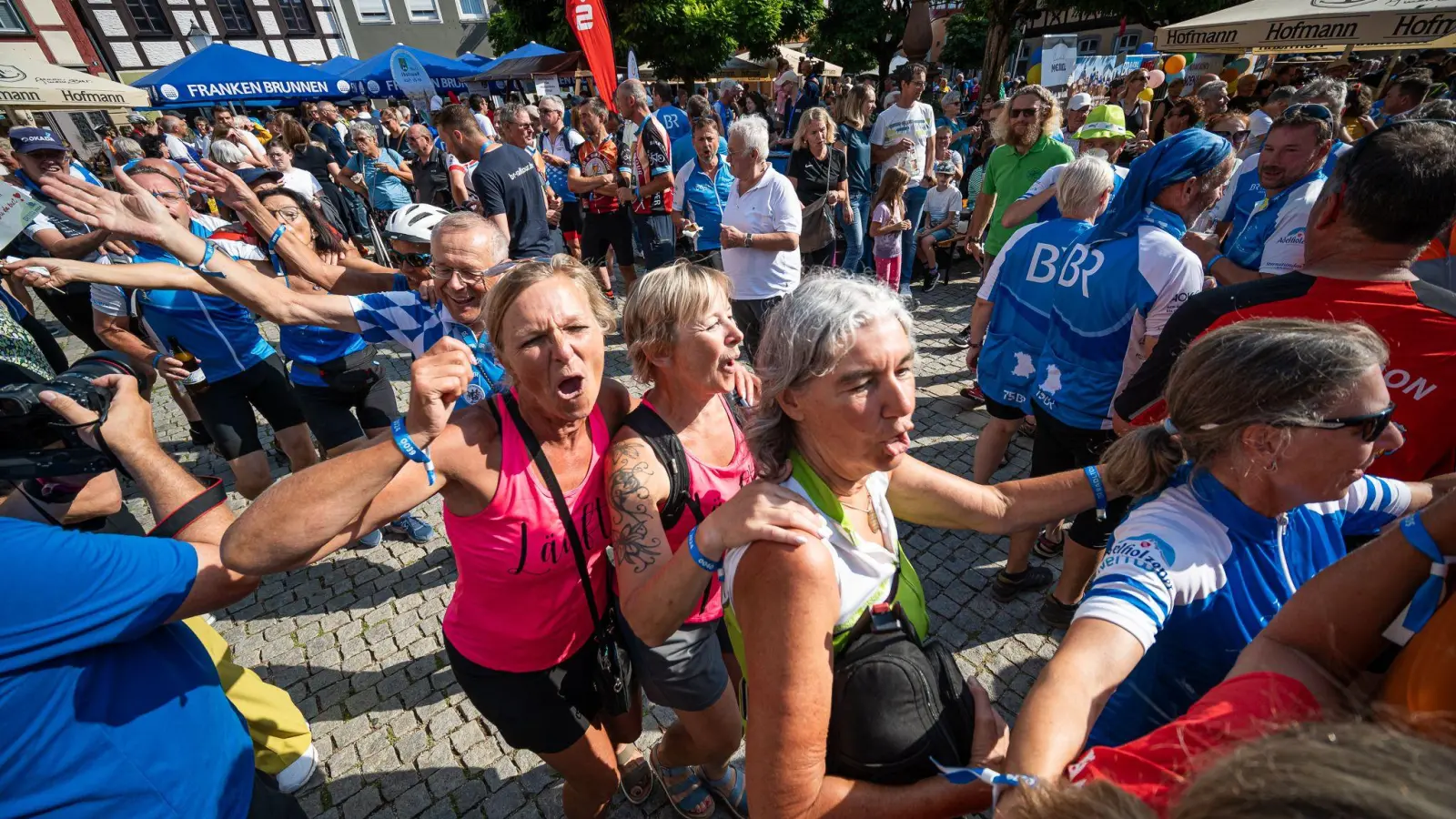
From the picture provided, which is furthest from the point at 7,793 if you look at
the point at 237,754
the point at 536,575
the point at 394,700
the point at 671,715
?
the point at 671,715

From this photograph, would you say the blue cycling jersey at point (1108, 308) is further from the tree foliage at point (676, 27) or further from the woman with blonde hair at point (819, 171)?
the tree foliage at point (676, 27)

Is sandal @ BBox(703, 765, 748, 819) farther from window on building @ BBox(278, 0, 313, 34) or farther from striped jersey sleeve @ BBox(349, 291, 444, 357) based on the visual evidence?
window on building @ BBox(278, 0, 313, 34)

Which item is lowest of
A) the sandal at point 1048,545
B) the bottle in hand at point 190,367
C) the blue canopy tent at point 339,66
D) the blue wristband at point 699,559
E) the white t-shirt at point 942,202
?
the sandal at point 1048,545

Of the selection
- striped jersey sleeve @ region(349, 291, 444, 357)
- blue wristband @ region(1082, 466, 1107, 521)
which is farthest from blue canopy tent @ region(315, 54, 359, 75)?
blue wristband @ region(1082, 466, 1107, 521)

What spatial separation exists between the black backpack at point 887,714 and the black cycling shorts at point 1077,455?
1.99 m

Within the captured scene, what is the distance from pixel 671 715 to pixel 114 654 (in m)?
2.30

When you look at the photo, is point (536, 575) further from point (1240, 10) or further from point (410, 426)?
point (1240, 10)

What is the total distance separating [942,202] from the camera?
8242 mm

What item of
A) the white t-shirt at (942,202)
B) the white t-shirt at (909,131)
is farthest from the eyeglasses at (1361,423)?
the white t-shirt at (942,202)

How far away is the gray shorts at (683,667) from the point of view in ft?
6.67

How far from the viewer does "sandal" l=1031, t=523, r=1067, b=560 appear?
12.7 ft

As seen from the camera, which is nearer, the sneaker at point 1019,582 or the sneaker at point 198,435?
the sneaker at point 1019,582

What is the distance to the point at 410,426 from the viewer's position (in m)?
1.53

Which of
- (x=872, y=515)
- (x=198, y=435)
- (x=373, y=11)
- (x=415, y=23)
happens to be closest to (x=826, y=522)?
(x=872, y=515)
